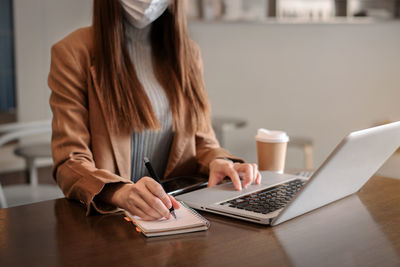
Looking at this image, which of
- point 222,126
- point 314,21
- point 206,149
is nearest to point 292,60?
point 314,21

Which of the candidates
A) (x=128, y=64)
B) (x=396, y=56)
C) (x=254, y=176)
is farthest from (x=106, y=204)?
(x=396, y=56)

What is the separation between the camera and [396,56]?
3.56 meters

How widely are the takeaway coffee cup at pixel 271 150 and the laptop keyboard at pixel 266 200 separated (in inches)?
6.9

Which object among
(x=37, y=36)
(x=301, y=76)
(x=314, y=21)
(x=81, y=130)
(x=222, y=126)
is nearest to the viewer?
(x=81, y=130)

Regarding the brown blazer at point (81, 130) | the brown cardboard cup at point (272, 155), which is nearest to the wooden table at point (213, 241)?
the brown blazer at point (81, 130)

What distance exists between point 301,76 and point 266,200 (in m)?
2.76

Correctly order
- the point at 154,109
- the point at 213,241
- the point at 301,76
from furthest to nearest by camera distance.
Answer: the point at 301,76 → the point at 154,109 → the point at 213,241

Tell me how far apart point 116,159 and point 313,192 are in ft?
1.86

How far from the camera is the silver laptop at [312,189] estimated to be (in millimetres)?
809

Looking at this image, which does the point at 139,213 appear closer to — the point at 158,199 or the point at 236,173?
the point at 158,199

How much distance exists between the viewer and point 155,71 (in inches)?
55.1

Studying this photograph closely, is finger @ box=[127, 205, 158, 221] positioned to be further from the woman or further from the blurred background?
the blurred background

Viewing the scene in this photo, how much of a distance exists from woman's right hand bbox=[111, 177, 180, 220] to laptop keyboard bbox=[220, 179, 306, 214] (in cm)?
13

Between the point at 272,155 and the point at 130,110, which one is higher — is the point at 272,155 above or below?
below
